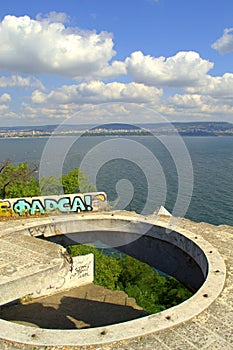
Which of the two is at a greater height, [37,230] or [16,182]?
[16,182]

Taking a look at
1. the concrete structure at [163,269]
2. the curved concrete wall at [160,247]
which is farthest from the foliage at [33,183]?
the concrete structure at [163,269]

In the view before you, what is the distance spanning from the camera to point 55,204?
21.6m

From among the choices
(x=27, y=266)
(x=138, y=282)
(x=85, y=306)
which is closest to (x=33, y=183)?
(x=138, y=282)

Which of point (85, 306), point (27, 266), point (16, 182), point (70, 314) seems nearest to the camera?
point (27, 266)

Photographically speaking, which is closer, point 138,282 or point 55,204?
point 55,204

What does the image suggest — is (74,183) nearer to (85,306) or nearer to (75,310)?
(85,306)

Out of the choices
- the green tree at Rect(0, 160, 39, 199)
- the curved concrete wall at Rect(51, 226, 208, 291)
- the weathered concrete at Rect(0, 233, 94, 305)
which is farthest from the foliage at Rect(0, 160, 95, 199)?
the weathered concrete at Rect(0, 233, 94, 305)

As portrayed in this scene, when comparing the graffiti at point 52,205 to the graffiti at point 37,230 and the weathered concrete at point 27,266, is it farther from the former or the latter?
the weathered concrete at point 27,266

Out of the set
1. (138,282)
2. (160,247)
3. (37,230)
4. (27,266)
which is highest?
(27,266)

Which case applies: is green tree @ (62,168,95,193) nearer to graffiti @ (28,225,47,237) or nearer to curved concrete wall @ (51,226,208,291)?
curved concrete wall @ (51,226,208,291)

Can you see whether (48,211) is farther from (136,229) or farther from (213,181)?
(213,181)

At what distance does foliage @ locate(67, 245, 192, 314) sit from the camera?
1215 inches

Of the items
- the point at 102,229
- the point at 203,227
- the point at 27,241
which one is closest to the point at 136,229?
the point at 102,229

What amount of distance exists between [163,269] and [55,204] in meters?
8.37
